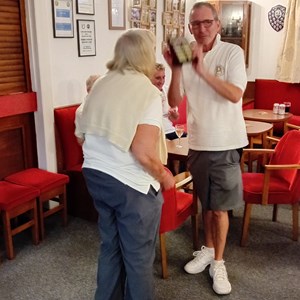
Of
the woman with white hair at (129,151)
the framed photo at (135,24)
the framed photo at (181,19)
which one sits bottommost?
the woman with white hair at (129,151)

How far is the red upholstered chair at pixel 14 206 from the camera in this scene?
269 centimetres

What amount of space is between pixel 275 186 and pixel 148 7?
245 centimetres

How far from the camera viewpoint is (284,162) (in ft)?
9.75

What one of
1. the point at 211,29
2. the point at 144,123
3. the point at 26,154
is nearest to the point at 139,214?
the point at 144,123

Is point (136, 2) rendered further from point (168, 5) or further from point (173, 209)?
Answer: point (173, 209)

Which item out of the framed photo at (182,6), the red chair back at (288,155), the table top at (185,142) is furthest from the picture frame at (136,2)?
the red chair back at (288,155)

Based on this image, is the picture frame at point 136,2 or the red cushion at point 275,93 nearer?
the picture frame at point 136,2

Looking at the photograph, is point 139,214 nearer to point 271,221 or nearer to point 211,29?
point 211,29

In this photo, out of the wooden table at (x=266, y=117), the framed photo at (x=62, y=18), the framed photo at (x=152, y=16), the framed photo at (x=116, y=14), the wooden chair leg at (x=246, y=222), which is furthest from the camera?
the wooden table at (x=266, y=117)

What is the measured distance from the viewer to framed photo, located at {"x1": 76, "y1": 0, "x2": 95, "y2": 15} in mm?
3422

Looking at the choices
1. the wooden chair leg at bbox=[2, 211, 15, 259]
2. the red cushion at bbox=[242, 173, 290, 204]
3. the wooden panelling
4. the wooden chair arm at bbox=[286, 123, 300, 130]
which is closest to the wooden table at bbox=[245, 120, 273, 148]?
the wooden chair arm at bbox=[286, 123, 300, 130]

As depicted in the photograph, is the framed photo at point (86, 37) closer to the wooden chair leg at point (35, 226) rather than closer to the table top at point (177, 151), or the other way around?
the table top at point (177, 151)

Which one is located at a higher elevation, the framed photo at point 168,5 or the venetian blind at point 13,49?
the framed photo at point 168,5

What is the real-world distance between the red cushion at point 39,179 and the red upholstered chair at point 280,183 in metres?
1.38
